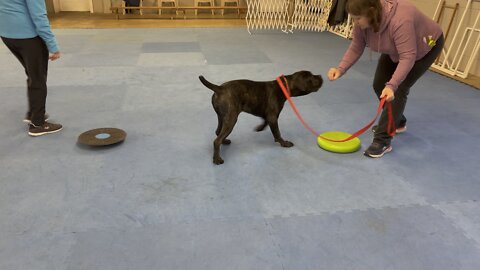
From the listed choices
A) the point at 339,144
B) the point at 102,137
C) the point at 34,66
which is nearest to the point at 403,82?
the point at 339,144

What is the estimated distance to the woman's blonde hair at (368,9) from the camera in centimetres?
212

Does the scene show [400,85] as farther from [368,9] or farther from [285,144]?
[285,144]

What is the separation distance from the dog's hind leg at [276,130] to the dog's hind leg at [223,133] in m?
0.32

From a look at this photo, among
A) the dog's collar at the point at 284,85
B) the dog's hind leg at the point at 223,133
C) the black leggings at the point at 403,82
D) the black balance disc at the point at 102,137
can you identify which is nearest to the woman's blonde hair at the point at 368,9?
the black leggings at the point at 403,82

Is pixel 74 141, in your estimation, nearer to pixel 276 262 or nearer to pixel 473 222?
pixel 276 262

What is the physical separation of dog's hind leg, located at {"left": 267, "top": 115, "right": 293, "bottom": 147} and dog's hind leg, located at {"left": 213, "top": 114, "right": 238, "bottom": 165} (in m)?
0.32

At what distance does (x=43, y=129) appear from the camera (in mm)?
2986

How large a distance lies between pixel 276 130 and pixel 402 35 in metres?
1.12

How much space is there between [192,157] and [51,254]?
119 cm

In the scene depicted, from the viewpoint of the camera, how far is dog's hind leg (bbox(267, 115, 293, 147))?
8.94ft

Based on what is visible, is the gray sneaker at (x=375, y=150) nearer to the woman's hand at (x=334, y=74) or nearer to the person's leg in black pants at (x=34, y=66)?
the woman's hand at (x=334, y=74)

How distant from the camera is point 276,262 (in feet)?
5.77

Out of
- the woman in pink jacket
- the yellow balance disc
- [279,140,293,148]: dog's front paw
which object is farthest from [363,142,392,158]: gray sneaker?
[279,140,293,148]: dog's front paw

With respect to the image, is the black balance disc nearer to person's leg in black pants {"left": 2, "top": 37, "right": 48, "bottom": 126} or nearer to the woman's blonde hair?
person's leg in black pants {"left": 2, "top": 37, "right": 48, "bottom": 126}
